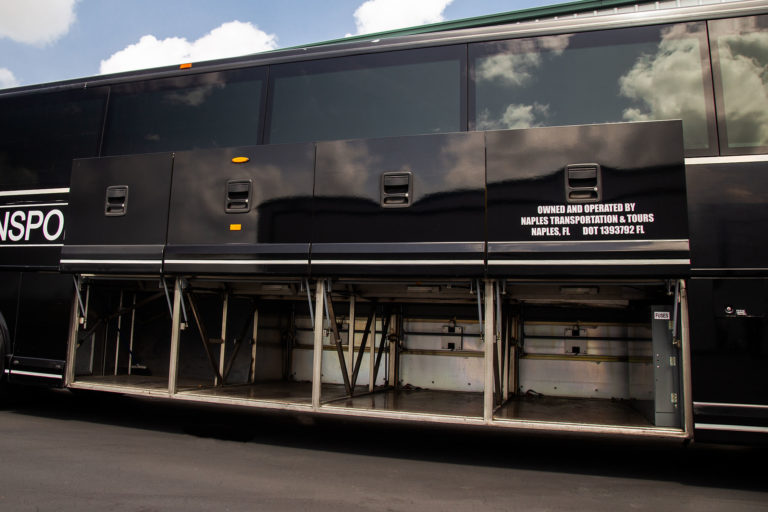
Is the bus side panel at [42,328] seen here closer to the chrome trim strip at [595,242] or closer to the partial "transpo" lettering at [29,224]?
the partial "transpo" lettering at [29,224]

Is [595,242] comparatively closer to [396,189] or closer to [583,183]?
[583,183]

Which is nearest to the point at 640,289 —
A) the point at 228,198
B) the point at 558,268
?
the point at 558,268

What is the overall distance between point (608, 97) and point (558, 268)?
175cm

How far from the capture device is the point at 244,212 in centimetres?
625

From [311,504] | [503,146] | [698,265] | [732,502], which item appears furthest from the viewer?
[503,146]

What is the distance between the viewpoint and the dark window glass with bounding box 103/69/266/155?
6605 mm

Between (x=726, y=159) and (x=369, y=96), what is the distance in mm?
3454

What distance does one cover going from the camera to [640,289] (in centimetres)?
570

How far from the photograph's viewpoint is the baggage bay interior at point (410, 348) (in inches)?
211

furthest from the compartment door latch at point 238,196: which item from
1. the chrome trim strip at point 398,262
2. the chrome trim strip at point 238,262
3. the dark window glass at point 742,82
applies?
the dark window glass at point 742,82

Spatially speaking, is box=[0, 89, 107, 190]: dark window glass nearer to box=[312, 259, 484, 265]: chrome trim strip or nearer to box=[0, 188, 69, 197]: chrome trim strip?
box=[0, 188, 69, 197]: chrome trim strip

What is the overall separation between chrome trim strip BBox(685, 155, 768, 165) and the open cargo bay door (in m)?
0.25

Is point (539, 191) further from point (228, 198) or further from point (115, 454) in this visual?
point (115, 454)

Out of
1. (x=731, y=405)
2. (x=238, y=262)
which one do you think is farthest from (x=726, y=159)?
(x=238, y=262)
